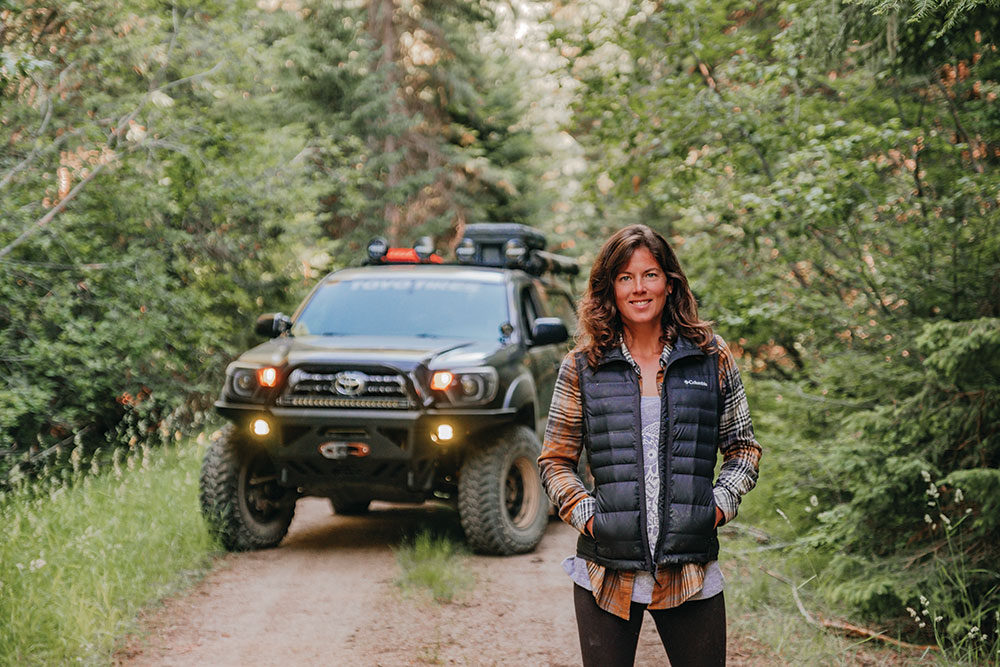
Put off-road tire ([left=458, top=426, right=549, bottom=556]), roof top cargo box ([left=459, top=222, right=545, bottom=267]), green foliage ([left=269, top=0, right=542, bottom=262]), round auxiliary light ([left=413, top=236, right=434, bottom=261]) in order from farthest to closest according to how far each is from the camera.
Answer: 1. green foliage ([left=269, top=0, right=542, bottom=262])
2. roof top cargo box ([left=459, top=222, right=545, bottom=267])
3. round auxiliary light ([left=413, top=236, right=434, bottom=261])
4. off-road tire ([left=458, top=426, right=549, bottom=556])

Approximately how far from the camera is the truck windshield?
7.59 metres

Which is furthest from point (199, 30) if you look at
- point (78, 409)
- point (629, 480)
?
point (629, 480)

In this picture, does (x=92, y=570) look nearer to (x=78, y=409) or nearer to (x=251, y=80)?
(x=78, y=409)

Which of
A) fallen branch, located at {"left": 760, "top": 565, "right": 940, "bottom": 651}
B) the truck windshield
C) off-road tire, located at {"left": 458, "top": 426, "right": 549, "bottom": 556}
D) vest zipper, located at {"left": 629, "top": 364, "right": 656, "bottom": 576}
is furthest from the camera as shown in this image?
the truck windshield

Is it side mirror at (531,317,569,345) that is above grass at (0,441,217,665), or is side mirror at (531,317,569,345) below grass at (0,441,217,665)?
above

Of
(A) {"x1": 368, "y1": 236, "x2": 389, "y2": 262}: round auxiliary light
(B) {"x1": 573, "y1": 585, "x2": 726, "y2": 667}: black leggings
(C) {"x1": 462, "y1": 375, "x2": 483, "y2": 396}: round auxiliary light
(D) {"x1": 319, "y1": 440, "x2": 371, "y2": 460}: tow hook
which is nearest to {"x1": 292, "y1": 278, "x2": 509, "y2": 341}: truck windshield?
(A) {"x1": 368, "y1": 236, "x2": 389, "y2": 262}: round auxiliary light

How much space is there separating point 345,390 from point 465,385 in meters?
0.85

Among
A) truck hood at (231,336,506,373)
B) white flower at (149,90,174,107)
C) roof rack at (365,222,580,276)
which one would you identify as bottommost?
truck hood at (231,336,506,373)

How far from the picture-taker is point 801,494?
5926mm

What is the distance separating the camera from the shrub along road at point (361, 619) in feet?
16.1

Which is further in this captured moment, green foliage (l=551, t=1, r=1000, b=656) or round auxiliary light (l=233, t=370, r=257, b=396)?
round auxiliary light (l=233, t=370, r=257, b=396)

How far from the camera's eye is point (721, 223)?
27.7 feet

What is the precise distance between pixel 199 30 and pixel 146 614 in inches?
331

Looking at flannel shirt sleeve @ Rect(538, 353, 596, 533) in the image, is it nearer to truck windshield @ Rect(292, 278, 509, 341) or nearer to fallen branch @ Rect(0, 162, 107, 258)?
truck windshield @ Rect(292, 278, 509, 341)
